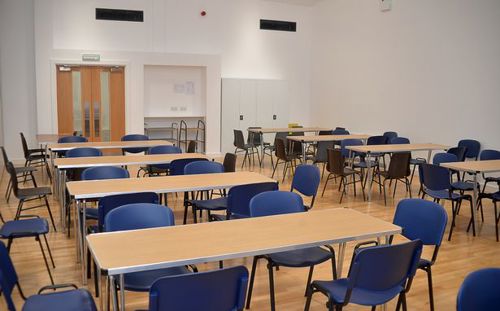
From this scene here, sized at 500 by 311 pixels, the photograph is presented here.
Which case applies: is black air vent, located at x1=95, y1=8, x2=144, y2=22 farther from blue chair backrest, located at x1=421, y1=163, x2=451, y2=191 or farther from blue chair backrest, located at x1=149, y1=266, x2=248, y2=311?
blue chair backrest, located at x1=149, y1=266, x2=248, y2=311

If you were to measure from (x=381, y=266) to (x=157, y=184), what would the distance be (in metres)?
2.45

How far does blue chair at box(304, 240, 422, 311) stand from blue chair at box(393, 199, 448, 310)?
61cm

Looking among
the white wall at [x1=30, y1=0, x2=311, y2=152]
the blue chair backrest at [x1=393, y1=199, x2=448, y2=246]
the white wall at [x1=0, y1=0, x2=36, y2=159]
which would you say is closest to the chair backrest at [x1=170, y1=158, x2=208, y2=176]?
the blue chair backrest at [x1=393, y1=199, x2=448, y2=246]

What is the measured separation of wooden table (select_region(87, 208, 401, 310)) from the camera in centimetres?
229

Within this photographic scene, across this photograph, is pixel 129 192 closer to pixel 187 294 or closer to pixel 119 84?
pixel 187 294

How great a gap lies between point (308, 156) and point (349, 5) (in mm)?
4675

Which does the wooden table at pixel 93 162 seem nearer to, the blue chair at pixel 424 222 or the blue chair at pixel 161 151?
the blue chair at pixel 161 151

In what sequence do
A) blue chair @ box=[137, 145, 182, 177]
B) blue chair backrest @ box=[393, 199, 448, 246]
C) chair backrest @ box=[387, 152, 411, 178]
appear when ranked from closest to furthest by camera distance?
blue chair backrest @ box=[393, 199, 448, 246] < blue chair @ box=[137, 145, 182, 177] < chair backrest @ box=[387, 152, 411, 178]

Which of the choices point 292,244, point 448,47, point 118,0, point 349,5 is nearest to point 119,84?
point 118,0

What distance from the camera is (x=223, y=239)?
8.70 ft

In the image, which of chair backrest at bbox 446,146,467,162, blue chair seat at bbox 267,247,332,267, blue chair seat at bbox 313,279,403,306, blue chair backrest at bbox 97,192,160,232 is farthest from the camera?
chair backrest at bbox 446,146,467,162

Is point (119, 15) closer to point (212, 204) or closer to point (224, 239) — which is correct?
point (212, 204)

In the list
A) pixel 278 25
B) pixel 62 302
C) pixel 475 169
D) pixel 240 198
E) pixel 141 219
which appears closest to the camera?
pixel 62 302

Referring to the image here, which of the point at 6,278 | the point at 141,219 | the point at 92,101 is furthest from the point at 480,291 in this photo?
the point at 92,101
